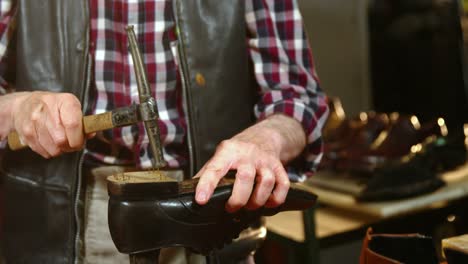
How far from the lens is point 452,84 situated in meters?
2.89

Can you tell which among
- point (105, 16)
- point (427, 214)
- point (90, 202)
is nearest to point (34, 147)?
point (90, 202)

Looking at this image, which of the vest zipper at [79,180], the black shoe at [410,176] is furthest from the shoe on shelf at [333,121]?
the vest zipper at [79,180]

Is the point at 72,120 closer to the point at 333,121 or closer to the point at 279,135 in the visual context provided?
the point at 279,135

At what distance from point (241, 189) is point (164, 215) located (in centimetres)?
12

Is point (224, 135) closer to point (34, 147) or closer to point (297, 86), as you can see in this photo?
point (297, 86)

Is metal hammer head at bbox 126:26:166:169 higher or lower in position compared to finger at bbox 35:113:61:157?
higher

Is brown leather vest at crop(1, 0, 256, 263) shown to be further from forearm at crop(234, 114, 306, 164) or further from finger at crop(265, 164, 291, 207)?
finger at crop(265, 164, 291, 207)

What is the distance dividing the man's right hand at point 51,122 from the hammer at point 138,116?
0.07ft

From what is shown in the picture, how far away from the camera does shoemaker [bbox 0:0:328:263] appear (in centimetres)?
110

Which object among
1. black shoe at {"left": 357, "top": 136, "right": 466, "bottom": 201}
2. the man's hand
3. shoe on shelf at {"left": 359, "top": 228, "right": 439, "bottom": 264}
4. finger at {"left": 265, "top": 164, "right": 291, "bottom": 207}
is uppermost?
the man's hand

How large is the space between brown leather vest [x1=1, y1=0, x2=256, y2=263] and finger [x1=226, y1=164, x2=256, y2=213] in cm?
29

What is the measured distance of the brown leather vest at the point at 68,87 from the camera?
1.10 m

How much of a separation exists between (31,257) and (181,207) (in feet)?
1.54

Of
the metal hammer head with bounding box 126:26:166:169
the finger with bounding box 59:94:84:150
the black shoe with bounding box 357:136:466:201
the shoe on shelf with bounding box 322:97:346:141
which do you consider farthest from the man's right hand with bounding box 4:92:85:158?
the shoe on shelf with bounding box 322:97:346:141
